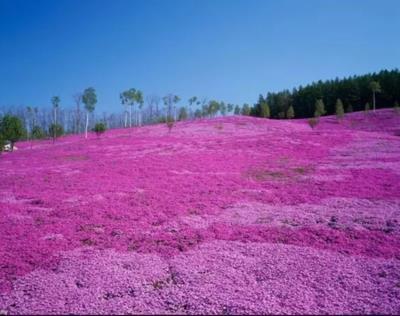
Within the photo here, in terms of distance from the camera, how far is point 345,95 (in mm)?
111250

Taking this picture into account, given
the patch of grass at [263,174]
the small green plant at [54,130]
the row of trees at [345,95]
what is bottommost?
the patch of grass at [263,174]

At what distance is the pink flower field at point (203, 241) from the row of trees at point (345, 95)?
86117mm

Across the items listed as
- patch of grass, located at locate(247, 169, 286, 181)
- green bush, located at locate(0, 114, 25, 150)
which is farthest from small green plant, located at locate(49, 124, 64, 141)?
patch of grass, located at locate(247, 169, 286, 181)

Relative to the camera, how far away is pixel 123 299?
7.82 m

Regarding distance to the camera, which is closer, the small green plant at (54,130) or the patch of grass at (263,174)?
the patch of grass at (263,174)

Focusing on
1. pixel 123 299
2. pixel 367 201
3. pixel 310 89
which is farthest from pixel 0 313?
pixel 310 89

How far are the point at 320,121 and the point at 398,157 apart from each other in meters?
50.0

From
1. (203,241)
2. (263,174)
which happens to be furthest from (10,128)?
(203,241)

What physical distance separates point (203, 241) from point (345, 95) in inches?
4494

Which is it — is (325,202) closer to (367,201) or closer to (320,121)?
(367,201)

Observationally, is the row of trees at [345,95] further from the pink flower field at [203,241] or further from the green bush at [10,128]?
the pink flower field at [203,241]

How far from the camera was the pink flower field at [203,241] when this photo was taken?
25.8 ft

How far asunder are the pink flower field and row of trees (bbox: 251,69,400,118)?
8612 cm

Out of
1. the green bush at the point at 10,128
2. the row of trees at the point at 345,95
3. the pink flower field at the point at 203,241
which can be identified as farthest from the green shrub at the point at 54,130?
the row of trees at the point at 345,95
